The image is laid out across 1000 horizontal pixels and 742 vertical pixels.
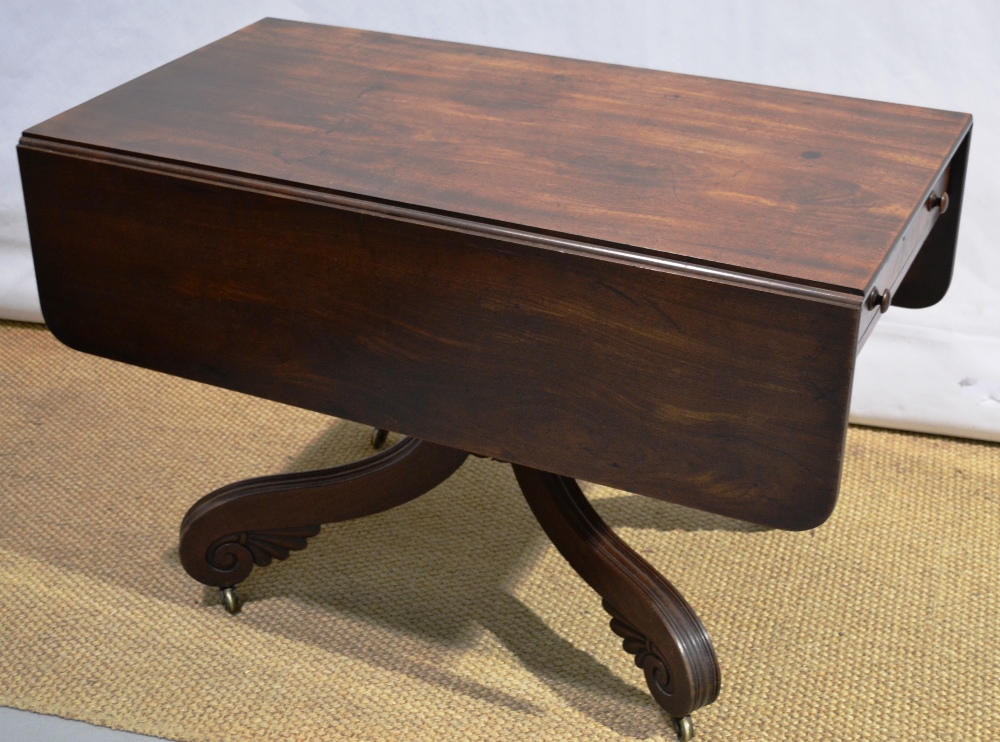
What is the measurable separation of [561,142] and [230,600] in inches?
30.5

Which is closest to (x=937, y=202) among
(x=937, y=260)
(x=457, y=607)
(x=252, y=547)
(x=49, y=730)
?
(x=937, y=260)

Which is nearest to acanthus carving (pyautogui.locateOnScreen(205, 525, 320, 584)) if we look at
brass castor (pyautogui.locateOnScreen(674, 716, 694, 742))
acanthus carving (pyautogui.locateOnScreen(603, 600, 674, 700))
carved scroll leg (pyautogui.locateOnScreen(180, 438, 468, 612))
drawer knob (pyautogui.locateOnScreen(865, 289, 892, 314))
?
carved scroll leg (pyautogui.locateOnScreen(180, 438, 468, 612))

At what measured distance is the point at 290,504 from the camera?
5.59 ft

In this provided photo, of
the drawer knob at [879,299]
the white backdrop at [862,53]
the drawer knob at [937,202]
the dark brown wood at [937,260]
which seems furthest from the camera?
the white backdrop at [862,53]

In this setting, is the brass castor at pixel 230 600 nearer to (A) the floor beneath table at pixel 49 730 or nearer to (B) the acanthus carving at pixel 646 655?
(A) the floor beneath table at pixel 49 730

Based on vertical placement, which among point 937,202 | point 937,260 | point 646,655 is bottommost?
point 646,655

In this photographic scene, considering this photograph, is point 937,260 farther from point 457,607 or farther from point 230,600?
point 230,600

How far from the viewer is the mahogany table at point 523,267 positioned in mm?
1251

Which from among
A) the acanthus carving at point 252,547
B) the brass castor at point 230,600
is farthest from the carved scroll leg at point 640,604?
the brass castor at point 230,600

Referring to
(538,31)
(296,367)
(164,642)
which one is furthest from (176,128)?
(538,31)

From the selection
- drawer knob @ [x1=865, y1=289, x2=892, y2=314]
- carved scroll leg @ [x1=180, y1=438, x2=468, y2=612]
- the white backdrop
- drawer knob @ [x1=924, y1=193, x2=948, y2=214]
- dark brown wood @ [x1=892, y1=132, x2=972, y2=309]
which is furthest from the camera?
the white backdrop

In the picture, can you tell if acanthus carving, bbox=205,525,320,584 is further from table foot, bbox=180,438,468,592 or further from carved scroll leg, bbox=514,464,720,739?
carved scroll leg, bbox=514,464,720,739

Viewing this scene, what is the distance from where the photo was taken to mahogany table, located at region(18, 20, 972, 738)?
125 centimetres

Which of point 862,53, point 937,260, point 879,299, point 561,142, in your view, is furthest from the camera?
point 862,53
